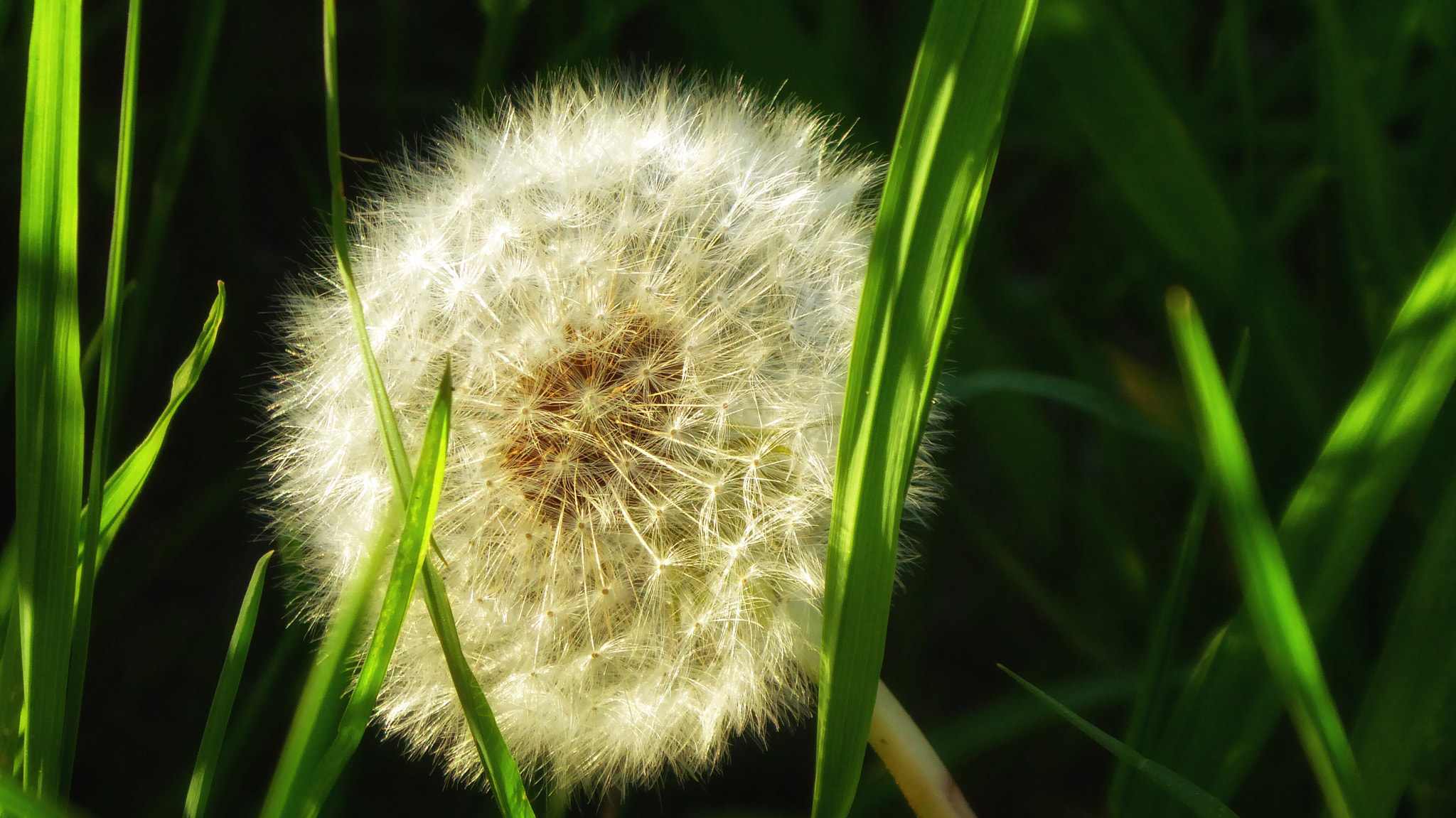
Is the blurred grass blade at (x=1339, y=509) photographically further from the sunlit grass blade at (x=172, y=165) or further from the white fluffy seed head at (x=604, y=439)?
the sunlit grass blade at (x=172, y=165)

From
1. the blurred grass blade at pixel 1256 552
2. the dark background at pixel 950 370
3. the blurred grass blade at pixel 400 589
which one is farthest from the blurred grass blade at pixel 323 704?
the blurred grass blade at pixel 1256 552

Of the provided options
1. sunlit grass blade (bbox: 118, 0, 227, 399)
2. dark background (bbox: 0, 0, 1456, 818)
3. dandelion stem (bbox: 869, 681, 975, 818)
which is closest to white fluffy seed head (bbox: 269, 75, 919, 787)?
dandelion stem (bbox: 869, 681, 975, 818)

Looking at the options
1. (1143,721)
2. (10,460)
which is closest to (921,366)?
(1143,721)

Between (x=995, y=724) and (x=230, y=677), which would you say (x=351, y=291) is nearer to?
(x=230, y=677)

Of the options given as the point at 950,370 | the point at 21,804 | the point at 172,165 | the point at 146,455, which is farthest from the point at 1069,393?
the point at 172,165

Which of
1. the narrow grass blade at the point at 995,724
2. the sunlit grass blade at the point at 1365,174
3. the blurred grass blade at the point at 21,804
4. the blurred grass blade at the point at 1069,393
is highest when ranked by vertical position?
the sunlit grass blade at the point at 1365,174
